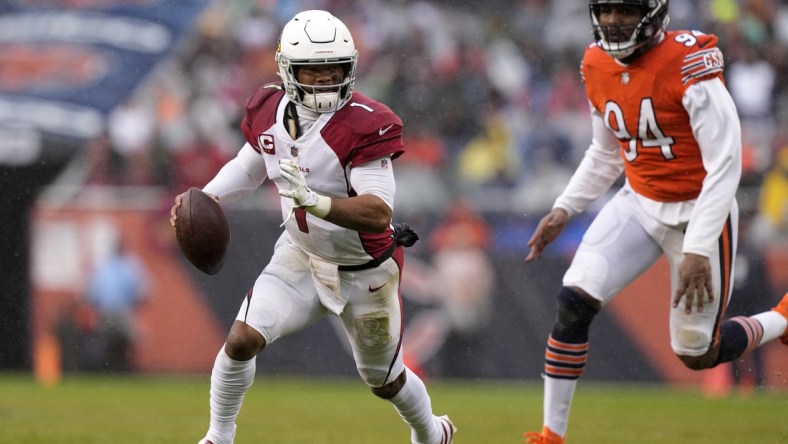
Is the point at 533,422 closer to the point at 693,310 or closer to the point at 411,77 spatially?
the point at 693,310

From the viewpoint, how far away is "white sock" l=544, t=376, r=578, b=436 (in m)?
5.26

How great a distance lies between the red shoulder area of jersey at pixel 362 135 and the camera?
468cm

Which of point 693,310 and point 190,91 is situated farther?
point 190,91

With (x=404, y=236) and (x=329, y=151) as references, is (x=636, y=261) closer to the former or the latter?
(x=404, y=236)

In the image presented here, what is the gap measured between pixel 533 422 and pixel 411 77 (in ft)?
19.5

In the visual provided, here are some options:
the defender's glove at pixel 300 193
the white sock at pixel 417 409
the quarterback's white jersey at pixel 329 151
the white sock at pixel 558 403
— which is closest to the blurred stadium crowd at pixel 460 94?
the white sock at pixel 558 403

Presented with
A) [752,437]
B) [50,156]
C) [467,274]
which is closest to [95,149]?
[50,156]

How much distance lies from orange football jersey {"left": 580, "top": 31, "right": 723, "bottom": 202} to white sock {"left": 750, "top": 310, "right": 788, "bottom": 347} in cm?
80

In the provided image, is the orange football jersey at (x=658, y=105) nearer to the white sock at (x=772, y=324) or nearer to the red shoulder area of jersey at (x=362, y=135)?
the white sock at (x=772, y=324)

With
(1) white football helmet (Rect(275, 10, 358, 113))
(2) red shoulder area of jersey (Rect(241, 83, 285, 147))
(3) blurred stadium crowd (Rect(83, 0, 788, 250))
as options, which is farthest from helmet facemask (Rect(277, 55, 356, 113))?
(3) blurred stadium crowd (Rect(83, 0, 788, 250))

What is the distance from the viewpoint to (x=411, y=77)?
12.9 metres

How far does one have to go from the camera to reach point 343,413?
827 centimetres

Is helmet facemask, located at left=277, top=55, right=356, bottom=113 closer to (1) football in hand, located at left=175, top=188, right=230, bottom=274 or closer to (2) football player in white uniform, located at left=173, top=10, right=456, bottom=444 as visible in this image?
(2) football player in white uniform, located at left=173, top=10, right=456, bottom=444

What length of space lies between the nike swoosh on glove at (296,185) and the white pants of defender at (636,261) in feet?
4.50
